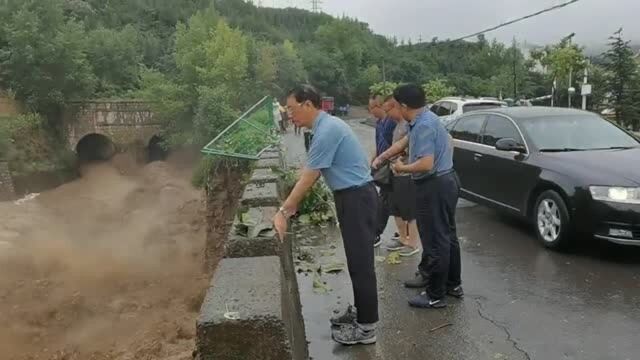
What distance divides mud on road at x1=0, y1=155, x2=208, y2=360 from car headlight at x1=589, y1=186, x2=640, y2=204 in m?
4.87

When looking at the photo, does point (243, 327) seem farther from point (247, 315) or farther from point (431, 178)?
point (431, 178)

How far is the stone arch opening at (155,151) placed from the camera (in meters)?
46.1

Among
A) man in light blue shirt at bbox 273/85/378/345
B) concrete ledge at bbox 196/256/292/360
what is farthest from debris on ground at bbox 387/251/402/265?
concrete ledge at bbox 196/256/292/360

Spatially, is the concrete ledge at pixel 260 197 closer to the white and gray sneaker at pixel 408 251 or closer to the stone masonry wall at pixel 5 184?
the white and gray sneaker at pixel 408 251

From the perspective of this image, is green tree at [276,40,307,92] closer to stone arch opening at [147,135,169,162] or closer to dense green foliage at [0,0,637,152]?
dense green foliage at [0,0,637,152]

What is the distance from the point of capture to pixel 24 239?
26594 mm

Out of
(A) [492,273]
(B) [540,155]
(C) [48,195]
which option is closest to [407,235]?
(A) [492,273]

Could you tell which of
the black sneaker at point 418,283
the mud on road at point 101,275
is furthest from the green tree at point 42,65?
the black sneaker at point 418,283

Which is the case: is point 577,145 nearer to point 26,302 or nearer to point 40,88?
point 26,302

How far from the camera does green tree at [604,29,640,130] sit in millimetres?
29484

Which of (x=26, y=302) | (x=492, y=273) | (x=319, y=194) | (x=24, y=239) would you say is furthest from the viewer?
(x=24, y=239)

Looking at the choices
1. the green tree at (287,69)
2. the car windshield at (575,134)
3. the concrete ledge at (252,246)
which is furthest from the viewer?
the green tree at (287,69)

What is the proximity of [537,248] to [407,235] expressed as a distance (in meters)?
1.47

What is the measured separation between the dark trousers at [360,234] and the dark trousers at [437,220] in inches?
35.6
